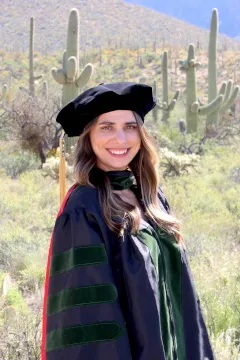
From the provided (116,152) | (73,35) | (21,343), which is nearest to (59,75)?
(73,35)

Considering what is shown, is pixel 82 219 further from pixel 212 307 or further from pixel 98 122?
pixel 212 307

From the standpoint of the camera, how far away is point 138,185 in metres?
2.60

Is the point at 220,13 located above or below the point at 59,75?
above

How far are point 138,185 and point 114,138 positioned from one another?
362 mm

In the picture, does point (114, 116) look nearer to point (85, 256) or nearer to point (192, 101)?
point (85, 256)

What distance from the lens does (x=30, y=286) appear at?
5.91m

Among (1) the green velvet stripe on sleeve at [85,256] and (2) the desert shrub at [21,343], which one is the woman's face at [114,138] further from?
(2) the desert shrub at [21,343]

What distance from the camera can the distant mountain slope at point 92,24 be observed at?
59312 mm

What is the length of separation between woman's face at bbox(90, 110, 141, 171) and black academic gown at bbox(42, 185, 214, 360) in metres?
0.24

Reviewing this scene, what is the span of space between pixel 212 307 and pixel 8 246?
320cm

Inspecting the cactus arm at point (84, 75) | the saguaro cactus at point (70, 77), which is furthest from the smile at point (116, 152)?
the cactus arm at point (84, 75)

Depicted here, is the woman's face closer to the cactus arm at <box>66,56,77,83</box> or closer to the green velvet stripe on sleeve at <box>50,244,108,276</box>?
the green velvet stripe on sleeve at <box>50,244,108,276</box>

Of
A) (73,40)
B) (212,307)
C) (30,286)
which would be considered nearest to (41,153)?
(73,40)

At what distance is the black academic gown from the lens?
6.57ft
